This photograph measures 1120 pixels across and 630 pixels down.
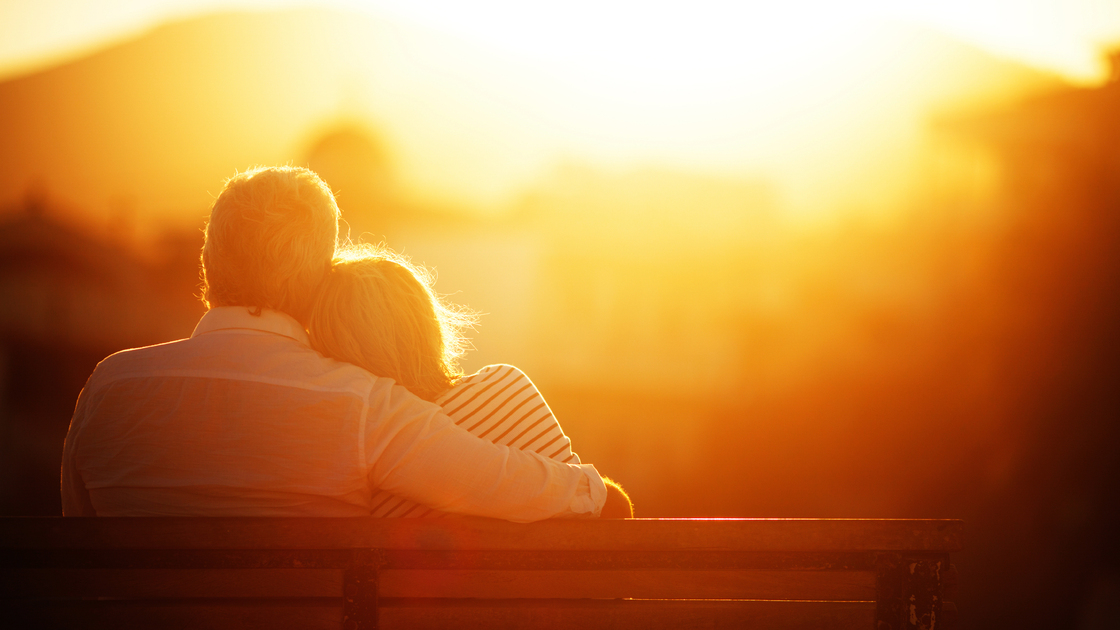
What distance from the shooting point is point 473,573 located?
2.08 meters

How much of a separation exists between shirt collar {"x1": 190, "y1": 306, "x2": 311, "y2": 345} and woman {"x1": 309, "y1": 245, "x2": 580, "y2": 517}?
94 mm

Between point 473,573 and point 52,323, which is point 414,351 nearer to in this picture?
point 473,573

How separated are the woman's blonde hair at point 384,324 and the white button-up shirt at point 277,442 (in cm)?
16

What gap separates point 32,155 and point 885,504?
209m

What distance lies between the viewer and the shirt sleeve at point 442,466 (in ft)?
7.13

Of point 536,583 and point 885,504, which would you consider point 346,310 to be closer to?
point 536,583

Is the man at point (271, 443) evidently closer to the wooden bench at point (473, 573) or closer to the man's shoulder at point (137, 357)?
the man's shoulder at point (137, 357)

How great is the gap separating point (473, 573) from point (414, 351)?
637mm

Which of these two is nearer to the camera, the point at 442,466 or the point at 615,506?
the point at 442,466

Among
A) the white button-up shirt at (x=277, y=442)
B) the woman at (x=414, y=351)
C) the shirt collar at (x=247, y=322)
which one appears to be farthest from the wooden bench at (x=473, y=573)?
the shirt collar at (x=247, y=322)

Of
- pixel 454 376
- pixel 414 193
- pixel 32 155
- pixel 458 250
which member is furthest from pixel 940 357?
pixel 32 155

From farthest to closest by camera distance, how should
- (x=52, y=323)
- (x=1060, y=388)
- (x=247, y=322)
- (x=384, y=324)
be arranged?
(x=52, y=323) < (x=1060, y=388) < (x=384, y=324) < (x=247, y=322)

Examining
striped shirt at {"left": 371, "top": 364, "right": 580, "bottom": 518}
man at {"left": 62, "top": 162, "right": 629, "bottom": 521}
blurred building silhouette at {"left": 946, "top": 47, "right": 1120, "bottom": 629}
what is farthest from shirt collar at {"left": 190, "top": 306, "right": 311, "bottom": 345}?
blurred building silhouette at {"left": 946, "top": 47, "right": 1120, "bottom": 629}

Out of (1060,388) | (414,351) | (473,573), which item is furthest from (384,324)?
(1060,388)
